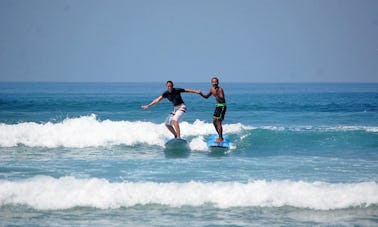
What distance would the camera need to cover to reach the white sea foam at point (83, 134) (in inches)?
679

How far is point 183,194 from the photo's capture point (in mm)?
10180

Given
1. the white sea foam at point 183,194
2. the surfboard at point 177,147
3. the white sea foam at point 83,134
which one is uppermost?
the white sea foam at point 83,134

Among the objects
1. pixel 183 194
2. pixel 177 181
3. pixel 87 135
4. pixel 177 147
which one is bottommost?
pixel 183 194

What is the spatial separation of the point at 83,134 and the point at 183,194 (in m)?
8.82

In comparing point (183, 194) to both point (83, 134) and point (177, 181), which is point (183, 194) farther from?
point (83, 134)

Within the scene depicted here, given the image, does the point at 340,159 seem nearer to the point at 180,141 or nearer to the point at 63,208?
the point at 180,141

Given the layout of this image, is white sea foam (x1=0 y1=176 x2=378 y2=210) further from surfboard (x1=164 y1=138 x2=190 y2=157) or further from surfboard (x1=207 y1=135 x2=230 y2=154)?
surfboard (x1=207 y1=135 x2=230 y2=154)

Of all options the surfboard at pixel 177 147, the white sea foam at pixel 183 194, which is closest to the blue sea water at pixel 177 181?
the white sea foam at pixel 183 194

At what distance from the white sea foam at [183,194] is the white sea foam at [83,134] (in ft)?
19.3

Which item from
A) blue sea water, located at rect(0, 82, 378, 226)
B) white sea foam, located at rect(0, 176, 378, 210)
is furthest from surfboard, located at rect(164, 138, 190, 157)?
white sea foam, located at rect(0, 176, 378, 210)

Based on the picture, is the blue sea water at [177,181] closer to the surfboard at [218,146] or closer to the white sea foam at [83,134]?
the white sea foam at [83,134]

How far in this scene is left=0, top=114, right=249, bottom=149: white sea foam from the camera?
17.2 meters

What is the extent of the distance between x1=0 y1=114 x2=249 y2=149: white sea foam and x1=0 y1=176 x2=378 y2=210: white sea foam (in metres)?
5.89

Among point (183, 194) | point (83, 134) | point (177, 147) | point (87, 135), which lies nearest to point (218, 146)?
point (177, 147)
